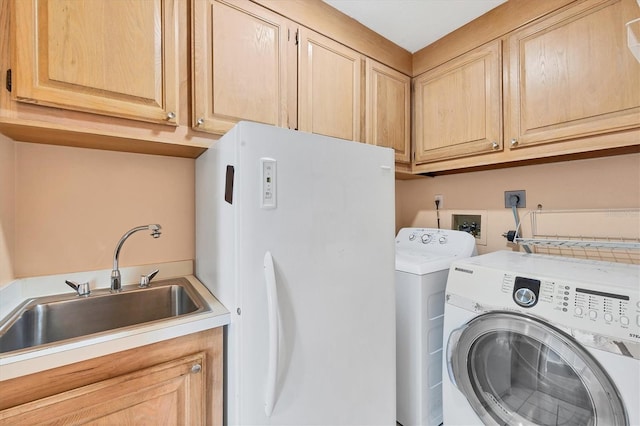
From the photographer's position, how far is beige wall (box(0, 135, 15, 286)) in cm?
107

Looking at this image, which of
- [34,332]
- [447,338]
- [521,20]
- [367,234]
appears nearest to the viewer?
[34,332]

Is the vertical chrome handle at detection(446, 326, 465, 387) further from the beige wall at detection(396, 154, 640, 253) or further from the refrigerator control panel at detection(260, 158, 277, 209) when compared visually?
the refrigerator control panel at detection(260, 158, 277, 209)

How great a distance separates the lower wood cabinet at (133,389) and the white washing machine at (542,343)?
3.61 feet

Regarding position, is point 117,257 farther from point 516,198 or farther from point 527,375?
point 516,198

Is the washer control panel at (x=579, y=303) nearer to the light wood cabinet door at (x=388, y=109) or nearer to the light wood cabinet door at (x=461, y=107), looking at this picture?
the light wood cabinet door at (x=461, y=107)

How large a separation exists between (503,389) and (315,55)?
6.31 ft

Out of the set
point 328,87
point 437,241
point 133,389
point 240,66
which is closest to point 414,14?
point 328,87

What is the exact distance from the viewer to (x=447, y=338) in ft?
4.44

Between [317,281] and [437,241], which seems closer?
[317,281]

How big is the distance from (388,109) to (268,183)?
1.32m

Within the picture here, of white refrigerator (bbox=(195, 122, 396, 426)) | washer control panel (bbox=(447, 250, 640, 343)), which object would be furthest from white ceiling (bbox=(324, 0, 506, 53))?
washer control panel (bbox=(447, 250, 640, 343))

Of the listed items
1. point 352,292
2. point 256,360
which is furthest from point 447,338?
point 256,360

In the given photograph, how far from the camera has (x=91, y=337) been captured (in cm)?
82

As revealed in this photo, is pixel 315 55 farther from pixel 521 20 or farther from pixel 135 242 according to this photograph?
pixel 135 242
